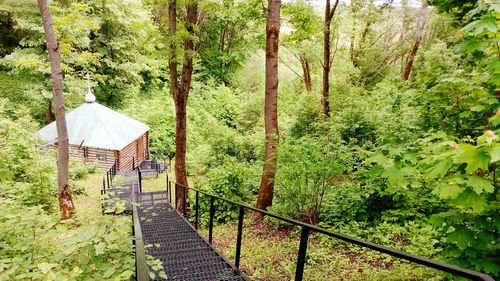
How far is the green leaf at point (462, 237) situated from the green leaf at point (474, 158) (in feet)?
3.06

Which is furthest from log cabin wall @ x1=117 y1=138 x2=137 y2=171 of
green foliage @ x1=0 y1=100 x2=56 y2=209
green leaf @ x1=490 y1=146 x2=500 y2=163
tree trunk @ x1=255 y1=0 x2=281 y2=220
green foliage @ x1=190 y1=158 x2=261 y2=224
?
green leaf @ x1=490 y1=146 x2=500 y2=163

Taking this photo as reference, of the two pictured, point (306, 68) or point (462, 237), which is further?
point (306, 68)

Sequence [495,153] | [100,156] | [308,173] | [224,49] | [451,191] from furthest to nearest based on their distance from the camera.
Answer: [224,49] → [100,156] → [308,173] → [451,191] → [495,153]

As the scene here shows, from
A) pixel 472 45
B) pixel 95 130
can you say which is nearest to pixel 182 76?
pixel 472 45

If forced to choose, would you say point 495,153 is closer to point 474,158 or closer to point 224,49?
point 474,158

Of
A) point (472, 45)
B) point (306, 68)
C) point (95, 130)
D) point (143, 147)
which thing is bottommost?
point (143, 147)

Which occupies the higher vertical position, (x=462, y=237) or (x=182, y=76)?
(x=182, y=76)

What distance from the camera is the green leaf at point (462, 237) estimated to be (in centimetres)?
251

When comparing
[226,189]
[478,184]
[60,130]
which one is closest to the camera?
[478,184]

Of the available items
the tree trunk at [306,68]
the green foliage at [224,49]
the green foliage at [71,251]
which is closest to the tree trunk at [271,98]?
the green foliage at [71,251]

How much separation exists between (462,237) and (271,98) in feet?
20.4

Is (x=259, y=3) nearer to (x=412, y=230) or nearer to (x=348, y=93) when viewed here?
(x=412, y=230)

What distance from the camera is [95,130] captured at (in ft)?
71.8

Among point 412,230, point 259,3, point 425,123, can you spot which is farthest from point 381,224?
point 259,3
